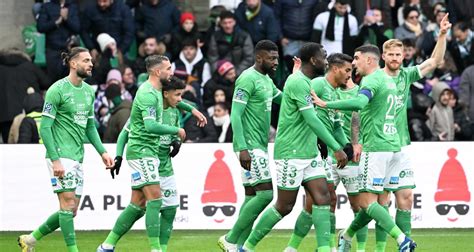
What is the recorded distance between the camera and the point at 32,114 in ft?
67.6

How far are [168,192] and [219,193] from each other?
4.28 meters

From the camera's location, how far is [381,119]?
14789 mm

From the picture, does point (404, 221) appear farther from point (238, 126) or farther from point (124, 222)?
point (124, 222)

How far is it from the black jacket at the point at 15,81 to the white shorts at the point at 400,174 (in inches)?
341

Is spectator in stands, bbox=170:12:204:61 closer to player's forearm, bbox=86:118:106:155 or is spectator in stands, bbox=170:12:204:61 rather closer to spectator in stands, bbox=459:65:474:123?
spectator in stands, bbox=459:65:474:123

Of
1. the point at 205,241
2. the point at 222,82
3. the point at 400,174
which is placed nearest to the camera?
the point at 400,174

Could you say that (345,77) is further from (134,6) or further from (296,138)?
(134,6)

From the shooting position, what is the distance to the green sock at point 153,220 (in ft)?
48.3

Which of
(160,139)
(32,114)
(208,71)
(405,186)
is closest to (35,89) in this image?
(32,114)

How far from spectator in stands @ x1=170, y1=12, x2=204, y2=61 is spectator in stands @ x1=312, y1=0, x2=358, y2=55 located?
2039mm

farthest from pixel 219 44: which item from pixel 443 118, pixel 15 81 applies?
pixel 443 118

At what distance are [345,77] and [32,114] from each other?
24.6 ft

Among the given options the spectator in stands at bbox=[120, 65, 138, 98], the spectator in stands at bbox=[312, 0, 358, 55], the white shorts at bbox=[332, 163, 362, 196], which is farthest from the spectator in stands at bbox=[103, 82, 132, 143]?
the white shorts at bbox=[332, 163, 362, 196]

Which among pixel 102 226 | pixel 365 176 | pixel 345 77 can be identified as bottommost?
pixel 102 226
